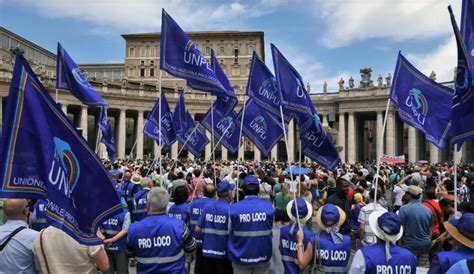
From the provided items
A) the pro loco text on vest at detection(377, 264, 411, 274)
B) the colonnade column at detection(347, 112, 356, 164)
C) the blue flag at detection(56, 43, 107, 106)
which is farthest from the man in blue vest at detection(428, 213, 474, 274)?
the colonnade column at detection(347, 112, 356, 164)

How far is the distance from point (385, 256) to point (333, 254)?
96 cm

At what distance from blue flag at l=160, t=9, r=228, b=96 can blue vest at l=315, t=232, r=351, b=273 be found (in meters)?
7.40

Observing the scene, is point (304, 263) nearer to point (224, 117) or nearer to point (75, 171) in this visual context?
point (75, 171)

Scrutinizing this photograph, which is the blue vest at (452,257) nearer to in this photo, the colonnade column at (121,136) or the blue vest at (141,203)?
the blue vest at (141,203)

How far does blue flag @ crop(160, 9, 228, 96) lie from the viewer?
40.6ft

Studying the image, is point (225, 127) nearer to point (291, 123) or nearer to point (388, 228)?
point (388, 228)

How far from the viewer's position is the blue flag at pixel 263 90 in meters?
11.8

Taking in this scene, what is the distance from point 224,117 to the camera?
56.0 ft

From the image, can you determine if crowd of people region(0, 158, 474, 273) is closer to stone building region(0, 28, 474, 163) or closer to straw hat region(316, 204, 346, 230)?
straw hat region(316, 204, 346, 230)

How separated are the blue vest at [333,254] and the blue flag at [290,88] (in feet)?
13.7

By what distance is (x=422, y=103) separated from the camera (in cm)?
1036

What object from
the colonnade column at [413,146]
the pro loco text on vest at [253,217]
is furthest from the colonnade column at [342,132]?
the pro loco text on vest at [253,217]

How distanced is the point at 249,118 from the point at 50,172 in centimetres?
1020

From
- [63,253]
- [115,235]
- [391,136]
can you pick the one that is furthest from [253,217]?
[391,136]
